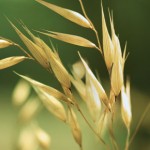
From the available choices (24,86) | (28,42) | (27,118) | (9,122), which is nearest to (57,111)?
(28,42)

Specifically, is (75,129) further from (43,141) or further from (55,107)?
(43,141)

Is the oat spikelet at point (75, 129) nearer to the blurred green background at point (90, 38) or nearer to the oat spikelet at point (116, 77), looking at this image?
the oat spikelet at point (116, 77)

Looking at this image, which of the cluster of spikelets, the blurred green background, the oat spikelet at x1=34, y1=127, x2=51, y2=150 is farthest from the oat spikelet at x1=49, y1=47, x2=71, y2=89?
the blurred green background

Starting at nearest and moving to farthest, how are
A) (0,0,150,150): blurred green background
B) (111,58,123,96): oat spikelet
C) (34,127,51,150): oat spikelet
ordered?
(111,58,123,96): oat spikelet
(34,127,51,150): oat spikelet
(0,0,150,150): blurred green background

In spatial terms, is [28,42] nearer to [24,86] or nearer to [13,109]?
[24,86]

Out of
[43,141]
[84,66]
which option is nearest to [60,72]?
[84,66]

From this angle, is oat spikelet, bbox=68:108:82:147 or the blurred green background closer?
oat spikelet, bbox=68:108:82:147

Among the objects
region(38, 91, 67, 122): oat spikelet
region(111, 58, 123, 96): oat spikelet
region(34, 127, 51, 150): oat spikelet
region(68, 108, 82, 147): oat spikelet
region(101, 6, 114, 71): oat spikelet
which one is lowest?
region(34, 127, 51, 150): oat spikelet

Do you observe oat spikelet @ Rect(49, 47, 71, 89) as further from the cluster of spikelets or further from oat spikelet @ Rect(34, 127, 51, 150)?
oat spikelet @ Rect(34, 127, 51, 150)

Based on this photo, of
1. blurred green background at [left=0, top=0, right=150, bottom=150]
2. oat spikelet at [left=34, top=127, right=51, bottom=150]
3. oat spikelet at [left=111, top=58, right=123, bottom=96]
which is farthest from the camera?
blurred green background at [left=0, top=0, right=150, bottom=150]

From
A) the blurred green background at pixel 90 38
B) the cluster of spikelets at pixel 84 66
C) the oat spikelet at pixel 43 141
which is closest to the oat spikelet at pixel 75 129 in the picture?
the cluster of spikelets at pixel 84 66
